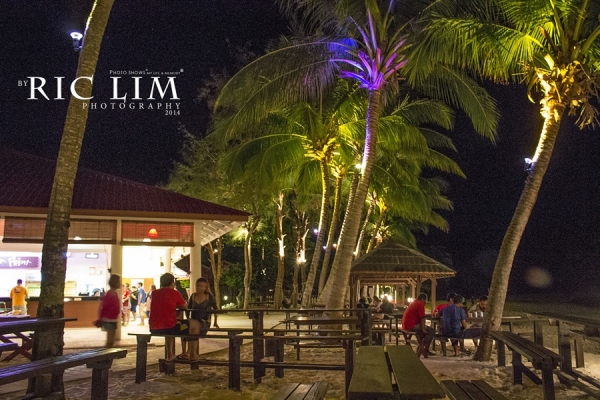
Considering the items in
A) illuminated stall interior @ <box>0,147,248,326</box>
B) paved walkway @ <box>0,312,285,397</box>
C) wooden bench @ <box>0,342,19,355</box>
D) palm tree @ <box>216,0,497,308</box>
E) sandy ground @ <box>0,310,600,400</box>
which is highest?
palm tree @ <box>216,0,497,308</box>

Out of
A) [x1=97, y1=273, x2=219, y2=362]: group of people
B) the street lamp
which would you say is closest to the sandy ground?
[x1=97, y1=273, x2=219, y2=362]: group of people

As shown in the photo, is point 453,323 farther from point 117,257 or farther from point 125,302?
point 125,302

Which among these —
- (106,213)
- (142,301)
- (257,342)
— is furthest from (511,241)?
(142,301)

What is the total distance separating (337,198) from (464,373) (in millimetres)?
10903

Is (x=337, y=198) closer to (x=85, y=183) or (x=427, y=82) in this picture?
(x=427, y=82)

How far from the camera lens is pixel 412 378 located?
4250mm

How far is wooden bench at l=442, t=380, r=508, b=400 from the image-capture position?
495cm

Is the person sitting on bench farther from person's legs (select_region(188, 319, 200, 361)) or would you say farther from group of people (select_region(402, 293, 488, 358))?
group of people (select_region(402, 293, 488, 358))

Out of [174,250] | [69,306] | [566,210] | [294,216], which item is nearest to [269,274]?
[294,216]

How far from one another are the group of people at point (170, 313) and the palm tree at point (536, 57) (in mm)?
5270

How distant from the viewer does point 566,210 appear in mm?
55500

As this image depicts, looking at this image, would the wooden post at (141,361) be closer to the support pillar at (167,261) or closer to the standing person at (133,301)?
the standing person at (133,301)

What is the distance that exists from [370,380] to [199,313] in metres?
6.07

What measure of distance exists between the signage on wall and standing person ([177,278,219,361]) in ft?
37.4
